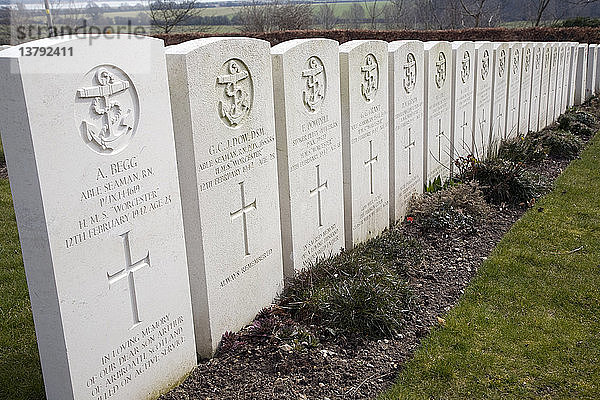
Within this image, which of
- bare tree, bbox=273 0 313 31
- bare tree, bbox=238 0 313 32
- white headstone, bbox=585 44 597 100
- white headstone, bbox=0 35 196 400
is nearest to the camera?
white headstone, bbox=0 35 196 400

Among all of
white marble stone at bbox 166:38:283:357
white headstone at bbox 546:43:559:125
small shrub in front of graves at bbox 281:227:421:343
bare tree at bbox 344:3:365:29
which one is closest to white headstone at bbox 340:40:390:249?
small shrub in front of graves at bbox 281:227:421:343

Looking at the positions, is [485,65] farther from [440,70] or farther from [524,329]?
[524,329]

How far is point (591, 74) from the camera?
52.0ft

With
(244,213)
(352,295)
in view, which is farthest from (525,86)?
(244,213)

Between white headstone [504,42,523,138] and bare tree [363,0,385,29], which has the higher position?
bare tree [363,0,385,29]

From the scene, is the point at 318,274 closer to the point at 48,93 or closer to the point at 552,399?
the point at 552,399

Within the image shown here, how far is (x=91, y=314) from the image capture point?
305cm

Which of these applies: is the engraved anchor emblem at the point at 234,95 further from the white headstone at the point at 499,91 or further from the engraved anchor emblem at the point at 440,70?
the white headstone at the point at 499,91

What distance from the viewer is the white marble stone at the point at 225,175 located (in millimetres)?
3668

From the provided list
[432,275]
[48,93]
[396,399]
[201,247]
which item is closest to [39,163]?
[48,93]

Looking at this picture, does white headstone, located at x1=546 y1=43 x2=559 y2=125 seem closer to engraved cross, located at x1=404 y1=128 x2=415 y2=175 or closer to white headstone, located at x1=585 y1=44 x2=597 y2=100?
white headstone, located at x1=585 y1=44 x2=597 y2=100

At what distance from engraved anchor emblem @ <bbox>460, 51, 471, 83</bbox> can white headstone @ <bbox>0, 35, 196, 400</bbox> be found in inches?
210

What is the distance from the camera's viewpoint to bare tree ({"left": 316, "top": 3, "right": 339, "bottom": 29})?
36403 millimetres

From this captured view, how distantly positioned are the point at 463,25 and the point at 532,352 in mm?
33015
